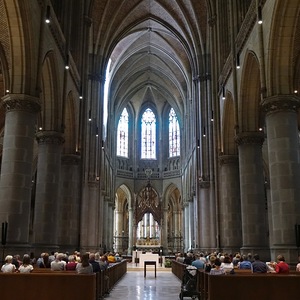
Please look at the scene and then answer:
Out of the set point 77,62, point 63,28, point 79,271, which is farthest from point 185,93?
point 79,271

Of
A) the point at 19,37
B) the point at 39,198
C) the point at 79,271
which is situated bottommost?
the point at 79,271

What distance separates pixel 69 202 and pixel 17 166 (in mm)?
11011

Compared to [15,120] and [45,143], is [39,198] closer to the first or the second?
[45,143]

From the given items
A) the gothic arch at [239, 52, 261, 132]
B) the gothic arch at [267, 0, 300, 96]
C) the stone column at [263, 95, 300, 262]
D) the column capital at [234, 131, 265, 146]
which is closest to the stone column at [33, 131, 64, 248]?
the column capital at [234, 131, 265, 146]

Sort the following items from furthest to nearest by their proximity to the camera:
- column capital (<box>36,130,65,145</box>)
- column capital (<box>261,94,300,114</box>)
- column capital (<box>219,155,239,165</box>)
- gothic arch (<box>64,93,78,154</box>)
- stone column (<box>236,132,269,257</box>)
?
gothic arch (<box>64,93,78,154</box>) < column capital (<box>219,155,239,165</box>) < column capital (<box>36,130,65,145</box>) < stone column (<box>236,132,269,257</box>) < column capital (<box>261,94,300,114</box>)

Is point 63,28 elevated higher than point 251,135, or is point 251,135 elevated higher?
point 63,28

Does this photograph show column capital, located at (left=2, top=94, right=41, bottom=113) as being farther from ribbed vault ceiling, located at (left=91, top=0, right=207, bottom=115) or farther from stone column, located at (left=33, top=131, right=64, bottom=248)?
ribbed vault ceiling, located at (left=91, top=0, right=207, bottom=115)

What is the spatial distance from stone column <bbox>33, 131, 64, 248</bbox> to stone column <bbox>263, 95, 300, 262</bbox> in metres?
9.64

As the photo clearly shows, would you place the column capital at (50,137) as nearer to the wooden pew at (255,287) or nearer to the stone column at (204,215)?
the wooden pew at (255,287)

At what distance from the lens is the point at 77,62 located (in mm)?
25797

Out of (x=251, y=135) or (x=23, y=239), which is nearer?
(x=23, y=239)

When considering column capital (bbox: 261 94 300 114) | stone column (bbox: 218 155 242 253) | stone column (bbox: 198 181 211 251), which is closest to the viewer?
column capital (bbox: 261 94 300 114)

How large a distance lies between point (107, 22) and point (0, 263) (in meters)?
27.7

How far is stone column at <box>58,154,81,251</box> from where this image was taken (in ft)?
81.8
